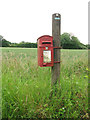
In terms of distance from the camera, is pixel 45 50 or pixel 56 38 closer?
pixel 45 50

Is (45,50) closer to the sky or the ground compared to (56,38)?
closer to the ground

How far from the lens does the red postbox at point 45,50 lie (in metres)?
2.17

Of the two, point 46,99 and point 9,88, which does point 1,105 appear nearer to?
point 9,88

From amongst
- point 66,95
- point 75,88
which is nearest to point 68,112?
point 66,95

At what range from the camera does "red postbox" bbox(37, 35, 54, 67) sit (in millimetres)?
2172

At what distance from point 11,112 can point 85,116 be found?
4.21 ft

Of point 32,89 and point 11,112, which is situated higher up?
point 32,89

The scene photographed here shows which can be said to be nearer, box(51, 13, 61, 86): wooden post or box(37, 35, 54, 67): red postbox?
box(37, 35, 54, 67): red postbox

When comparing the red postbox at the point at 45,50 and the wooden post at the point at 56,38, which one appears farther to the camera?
the wooden post at the point at 56,38

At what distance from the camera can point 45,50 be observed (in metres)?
2.18

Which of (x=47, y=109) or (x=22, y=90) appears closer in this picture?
(x=47, y=109)

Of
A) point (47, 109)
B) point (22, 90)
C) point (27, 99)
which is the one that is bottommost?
point (47, 109)

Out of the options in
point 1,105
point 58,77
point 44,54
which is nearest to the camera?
point 1,105

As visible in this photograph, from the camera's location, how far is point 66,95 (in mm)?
2156
